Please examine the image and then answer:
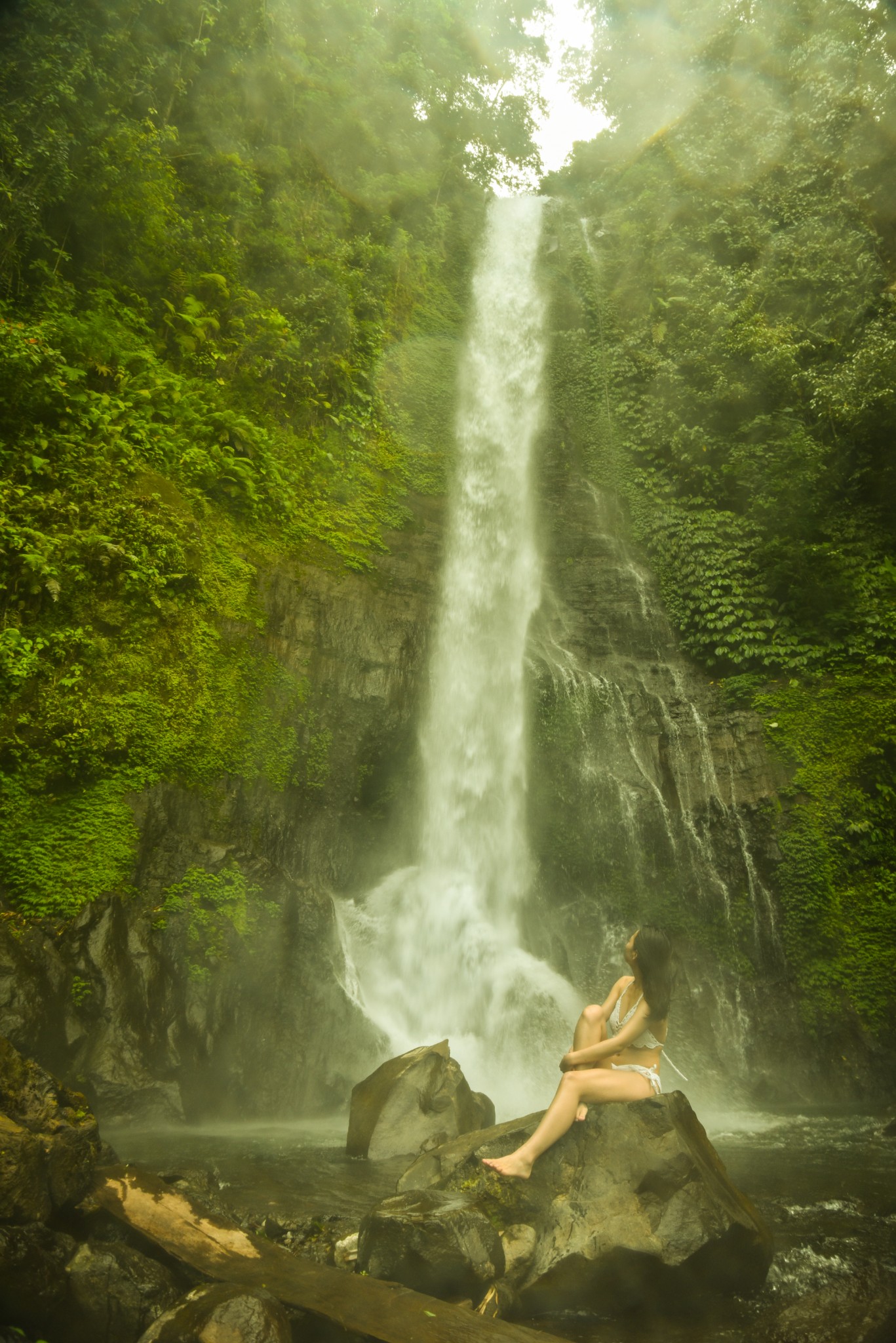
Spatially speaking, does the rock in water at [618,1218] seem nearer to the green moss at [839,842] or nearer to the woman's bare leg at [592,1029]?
the woman's bare leg at [592,1029]

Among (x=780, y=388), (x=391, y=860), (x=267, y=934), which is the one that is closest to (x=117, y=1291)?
(x=267, y=934)

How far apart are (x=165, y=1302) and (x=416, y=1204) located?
1.20 metres

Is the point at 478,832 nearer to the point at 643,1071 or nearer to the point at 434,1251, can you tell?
the point at 643,1071

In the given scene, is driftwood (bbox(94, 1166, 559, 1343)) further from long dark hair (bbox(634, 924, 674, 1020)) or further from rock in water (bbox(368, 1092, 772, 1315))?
long dark hair (bbox(634, 924, 674, 1020))

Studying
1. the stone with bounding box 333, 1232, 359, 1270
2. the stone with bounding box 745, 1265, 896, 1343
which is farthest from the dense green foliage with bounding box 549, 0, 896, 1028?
the stone with bounding box 333, 1232, 359, 1270

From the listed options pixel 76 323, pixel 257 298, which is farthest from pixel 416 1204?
pixel 257 298

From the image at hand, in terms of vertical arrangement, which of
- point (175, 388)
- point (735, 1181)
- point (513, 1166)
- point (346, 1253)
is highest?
point (175, 388)

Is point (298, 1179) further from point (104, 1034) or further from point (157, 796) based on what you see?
point (157, 796)

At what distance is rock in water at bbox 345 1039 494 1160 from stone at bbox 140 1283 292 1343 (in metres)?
2.85

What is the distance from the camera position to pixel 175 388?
9086 millimetres

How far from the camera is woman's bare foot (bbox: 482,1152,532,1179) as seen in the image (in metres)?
3.88

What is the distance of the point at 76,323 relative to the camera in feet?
28.3

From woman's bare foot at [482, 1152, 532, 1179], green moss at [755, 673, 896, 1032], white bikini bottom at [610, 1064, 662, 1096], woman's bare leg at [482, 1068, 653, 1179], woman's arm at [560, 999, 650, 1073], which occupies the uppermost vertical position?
green moss at [755, 673, 896, 1032]

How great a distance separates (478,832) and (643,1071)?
18.8ft
